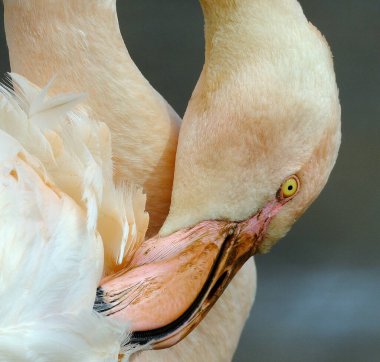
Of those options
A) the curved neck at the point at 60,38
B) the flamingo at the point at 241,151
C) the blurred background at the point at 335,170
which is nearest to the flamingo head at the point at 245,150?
the flamingo at the point at 241,151

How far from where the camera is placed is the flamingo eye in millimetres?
1039

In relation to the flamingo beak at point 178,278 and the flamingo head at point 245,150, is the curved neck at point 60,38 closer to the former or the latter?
the flamingo head at point 245,150

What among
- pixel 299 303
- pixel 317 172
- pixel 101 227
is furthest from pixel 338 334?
pixel 101 227

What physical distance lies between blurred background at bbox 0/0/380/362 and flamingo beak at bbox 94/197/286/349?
1.04m

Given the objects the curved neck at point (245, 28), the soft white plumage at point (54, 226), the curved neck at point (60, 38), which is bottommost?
the soft white plumage at point (54, 226)

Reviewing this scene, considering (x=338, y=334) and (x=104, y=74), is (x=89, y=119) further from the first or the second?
(x=338, y=334)

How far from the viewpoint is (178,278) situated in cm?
97

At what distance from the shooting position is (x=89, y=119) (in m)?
1.01

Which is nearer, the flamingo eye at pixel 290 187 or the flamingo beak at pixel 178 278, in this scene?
the flamingo beak at pixel 178 278

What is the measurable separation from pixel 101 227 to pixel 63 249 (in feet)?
0.42

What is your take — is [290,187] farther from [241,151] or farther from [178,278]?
[178,278]

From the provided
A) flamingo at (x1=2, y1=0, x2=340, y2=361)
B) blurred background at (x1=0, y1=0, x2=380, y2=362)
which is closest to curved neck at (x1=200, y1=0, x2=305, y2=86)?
flamingo at (x1=2, y1=0, x2=340, y2=361)

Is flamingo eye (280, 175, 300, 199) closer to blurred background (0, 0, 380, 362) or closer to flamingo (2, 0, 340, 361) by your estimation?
flamingo (2, 0, 340, 361)

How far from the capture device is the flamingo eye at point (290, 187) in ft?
3.41
